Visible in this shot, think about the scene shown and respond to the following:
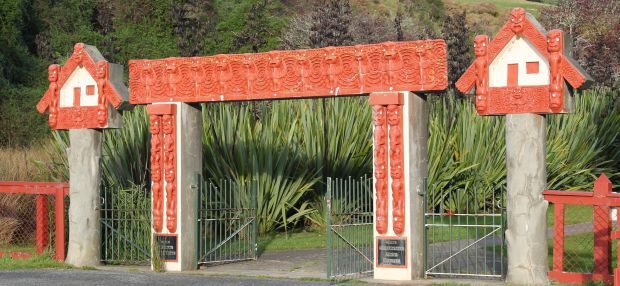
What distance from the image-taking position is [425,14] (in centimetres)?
6925

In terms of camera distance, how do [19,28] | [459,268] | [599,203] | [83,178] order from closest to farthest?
[599,203], [459,268], [83,178], [19,28]

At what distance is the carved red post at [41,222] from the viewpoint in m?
17.3

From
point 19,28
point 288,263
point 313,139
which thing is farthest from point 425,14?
point 288,263

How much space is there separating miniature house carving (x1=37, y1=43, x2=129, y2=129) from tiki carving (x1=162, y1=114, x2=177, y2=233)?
83 centimetres

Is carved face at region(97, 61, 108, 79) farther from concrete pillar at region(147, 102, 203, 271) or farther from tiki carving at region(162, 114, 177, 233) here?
tiki carving at region(162, 114, 177, 233)

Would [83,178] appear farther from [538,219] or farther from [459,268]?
[538,219]

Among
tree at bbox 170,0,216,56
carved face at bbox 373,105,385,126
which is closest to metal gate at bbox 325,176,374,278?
carved face at bbox 373,105,385,126

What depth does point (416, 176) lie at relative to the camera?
14289mm

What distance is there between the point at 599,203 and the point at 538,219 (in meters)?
0.88

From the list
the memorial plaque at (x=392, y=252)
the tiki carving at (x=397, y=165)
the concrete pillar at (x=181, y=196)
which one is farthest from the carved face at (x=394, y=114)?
the concrete pillar at (x=181, y=196)

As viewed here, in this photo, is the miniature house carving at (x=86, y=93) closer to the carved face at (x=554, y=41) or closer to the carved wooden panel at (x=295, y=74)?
the carved wooden panel at (x=295, y=74)

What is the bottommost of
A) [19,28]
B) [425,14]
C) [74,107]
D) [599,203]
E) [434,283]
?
[434,283]

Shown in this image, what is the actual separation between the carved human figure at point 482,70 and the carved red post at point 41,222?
24.4 ft

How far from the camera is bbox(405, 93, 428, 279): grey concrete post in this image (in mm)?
14172
